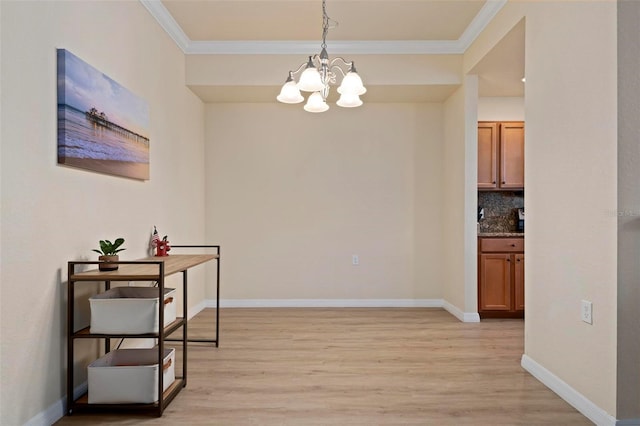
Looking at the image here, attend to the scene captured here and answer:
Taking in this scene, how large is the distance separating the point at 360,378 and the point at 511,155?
3.13 meters

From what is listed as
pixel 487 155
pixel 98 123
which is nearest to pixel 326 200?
pixel 487 155

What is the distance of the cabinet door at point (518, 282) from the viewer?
173 inches

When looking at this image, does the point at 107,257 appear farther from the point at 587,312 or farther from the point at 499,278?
the point at 499,278

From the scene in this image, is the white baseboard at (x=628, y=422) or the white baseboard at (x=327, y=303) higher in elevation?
the white baseboard at (x=628, y=422)

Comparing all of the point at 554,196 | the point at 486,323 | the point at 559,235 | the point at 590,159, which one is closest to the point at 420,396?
the point at 559,235

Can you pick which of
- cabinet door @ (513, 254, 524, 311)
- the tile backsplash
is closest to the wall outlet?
cabinet door @ (513, 254, 524, 311)

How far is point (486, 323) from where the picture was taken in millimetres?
4254

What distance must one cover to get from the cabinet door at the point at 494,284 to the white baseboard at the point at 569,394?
1.38 m

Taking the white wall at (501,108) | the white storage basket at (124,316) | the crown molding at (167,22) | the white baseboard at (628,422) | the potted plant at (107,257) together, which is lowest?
the white baseboard at (628,422)

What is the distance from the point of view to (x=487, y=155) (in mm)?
4750

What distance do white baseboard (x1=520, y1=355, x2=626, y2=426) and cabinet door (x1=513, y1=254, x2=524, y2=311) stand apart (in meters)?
1.47

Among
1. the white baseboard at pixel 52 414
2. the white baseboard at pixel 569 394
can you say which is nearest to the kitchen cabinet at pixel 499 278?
the white baseboard at pixel 569 394

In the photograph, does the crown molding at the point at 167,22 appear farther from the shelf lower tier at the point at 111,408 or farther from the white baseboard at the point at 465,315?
the white baseboard at the point at 465,315

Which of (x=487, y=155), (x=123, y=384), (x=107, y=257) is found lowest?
(x=123, y=384)
